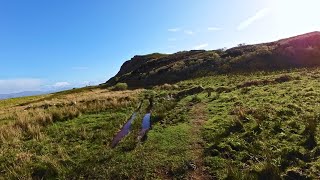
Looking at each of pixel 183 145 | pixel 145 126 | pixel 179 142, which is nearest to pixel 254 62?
pixel 145 126

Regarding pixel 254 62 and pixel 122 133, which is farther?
pixel 254 62

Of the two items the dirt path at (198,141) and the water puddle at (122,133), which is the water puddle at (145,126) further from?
the dirt path at (198,141)

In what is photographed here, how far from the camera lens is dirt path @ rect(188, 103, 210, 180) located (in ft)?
41.5

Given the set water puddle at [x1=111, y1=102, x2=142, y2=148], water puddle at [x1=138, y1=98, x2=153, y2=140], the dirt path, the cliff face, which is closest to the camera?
the dirt path

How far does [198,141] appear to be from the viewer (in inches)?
634

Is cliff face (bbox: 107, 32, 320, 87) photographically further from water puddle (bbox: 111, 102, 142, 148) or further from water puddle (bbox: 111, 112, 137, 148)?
water puddle (bbox: 111, 112, 137, 148)

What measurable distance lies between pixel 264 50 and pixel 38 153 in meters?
58.8

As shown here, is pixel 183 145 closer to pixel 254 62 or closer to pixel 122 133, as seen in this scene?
pixel 122 133

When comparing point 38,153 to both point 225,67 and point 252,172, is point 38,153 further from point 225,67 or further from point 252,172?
point 225,67

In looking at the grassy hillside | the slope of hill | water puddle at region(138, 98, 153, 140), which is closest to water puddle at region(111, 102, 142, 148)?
the slope of hill

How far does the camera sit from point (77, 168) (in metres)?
14.3

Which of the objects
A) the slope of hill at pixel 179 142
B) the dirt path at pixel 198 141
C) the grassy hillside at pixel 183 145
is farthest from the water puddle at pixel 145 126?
the dirt path at pixel 198 141

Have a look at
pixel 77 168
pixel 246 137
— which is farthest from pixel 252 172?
pixel 77 168

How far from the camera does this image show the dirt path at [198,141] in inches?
498
